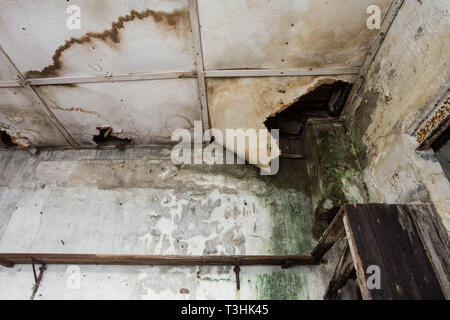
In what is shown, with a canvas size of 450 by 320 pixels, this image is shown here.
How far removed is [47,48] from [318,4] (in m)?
2.46

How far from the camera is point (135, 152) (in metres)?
3.41

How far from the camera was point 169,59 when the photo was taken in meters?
2.59

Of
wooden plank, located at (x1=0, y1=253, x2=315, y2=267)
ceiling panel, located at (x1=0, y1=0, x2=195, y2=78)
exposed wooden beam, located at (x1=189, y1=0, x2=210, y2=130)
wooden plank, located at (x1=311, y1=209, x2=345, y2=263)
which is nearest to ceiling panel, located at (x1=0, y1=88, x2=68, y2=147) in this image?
ceiling panel, located at (x1=0, y1=0, x2=195, y2=78)

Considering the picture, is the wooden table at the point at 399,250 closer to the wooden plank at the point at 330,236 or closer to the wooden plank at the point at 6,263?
the wooden plank at the point at 330,236

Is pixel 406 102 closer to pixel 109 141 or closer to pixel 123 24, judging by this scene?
pixel 123 24

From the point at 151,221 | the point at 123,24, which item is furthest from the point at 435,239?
the point at 123,24

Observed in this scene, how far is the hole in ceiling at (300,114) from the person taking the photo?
2967mm

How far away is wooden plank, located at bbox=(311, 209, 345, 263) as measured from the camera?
194 centimetres

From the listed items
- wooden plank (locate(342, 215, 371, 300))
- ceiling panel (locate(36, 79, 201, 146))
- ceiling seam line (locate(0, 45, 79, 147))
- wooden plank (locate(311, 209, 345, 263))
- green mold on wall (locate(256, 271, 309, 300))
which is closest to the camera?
Result: wooden plank (locate(342, 215, 371, 300))

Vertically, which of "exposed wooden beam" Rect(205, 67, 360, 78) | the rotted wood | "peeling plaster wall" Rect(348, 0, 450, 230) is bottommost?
the rotted wood

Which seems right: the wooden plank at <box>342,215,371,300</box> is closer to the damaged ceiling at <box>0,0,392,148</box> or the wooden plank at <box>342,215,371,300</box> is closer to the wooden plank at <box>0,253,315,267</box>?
the wooden plank at <box>0,253,315,267</box>

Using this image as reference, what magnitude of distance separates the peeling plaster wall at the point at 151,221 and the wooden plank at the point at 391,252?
3.46 ft

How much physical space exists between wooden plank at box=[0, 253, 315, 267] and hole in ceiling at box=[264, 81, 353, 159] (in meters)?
1.16
